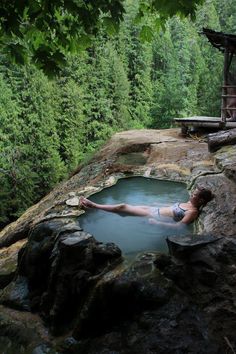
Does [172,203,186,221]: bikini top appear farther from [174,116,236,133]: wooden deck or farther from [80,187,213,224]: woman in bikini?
[174,116,236,133]: wooden deck

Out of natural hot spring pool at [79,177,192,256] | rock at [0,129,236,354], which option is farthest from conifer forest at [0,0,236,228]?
rock at [0,129,236,354]

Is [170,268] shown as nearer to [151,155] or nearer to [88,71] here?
[151,155]

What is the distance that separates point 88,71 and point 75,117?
5391 mm

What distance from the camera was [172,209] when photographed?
7.68 m

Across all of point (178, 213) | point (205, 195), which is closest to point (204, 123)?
point (205, 195)

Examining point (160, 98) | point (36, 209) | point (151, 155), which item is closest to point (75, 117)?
point (160, 98)

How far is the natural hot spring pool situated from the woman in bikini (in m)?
0.10

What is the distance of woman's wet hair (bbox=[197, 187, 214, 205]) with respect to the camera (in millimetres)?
7418

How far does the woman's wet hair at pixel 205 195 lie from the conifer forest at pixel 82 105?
29.9ft

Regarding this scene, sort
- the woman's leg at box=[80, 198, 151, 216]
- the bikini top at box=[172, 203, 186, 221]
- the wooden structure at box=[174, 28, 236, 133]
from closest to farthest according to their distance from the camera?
the bikini top at box=[172, 203, 186, 221] → the woman's leg at box=[80, 198, 151, 216] → the wooden structure at box=[174, 28, 236, 133]

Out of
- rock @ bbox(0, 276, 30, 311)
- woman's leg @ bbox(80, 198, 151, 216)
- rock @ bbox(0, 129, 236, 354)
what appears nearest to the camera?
rock @ bbox(0, 129, 236, 354)

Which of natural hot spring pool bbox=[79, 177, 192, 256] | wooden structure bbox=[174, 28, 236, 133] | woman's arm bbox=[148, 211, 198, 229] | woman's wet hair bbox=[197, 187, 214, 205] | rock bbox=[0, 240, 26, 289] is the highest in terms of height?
wooden structure bbox=[174, 28, 236, 133]

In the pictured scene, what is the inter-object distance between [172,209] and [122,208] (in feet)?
2.95

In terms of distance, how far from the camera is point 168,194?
9.16 m
